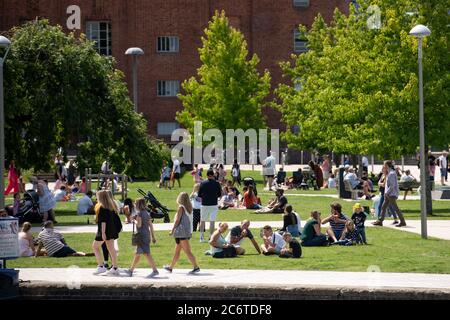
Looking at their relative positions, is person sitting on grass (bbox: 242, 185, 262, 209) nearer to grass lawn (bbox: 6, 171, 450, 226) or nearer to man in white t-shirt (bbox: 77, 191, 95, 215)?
grass lawn (bbox: 6, 171, 450, 226)

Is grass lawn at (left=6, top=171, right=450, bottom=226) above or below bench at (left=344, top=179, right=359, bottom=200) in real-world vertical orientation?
below

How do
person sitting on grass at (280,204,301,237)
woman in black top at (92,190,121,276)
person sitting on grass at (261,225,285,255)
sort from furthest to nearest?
person sitting on grass at (280,204,301,237), person sitting on grass at (261,225,285,255), woman in black top at (92,190,121,276)

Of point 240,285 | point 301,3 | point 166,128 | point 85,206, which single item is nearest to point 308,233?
point 240,285

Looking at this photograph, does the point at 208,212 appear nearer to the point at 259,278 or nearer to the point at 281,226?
the point at 281,226

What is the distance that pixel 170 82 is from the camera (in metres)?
86.7

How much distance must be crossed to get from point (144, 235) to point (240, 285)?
113 inches

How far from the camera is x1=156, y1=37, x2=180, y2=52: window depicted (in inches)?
3376

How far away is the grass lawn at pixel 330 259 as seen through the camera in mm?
22984

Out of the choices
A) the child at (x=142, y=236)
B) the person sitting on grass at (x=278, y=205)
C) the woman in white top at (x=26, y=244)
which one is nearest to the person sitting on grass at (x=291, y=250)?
the child at (x=142, y=236)

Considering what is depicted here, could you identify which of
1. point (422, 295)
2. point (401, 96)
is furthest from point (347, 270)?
point (401, 96)

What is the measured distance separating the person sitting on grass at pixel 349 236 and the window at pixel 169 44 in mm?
59568

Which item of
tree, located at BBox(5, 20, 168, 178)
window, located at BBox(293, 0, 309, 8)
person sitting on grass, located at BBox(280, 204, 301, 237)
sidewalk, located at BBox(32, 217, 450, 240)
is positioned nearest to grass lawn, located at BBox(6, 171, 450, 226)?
sidewalk, located at BBox(32, 217, 450, 240)

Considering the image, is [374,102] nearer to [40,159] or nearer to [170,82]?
[40,159]

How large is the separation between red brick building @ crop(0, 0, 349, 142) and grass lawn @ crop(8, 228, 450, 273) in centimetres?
5776
